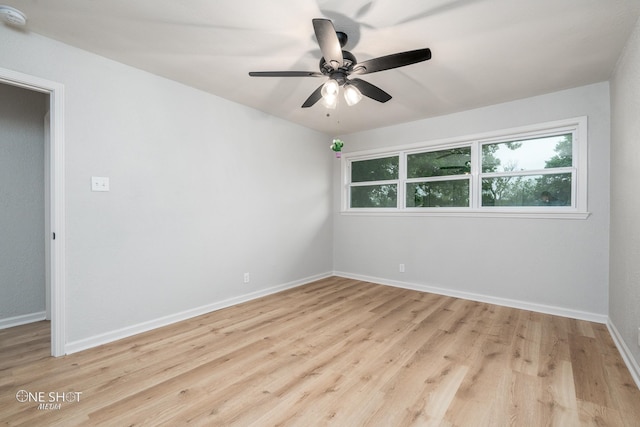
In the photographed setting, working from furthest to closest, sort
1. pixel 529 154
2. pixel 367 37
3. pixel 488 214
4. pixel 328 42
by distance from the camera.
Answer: pixel 488 214, pixel 529 154, pixel 367 37, pixel 328 42

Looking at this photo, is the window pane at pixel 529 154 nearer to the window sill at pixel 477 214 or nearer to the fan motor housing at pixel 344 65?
the window sill at pixel 477 214

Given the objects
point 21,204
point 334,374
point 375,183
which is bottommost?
point 334,374

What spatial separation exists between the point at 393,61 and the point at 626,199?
6.97 ft

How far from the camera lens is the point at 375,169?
4.82 metres

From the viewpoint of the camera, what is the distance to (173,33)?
2189 mm

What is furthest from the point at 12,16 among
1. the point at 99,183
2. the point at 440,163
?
the point at 440,163

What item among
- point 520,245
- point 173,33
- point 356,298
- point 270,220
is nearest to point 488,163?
point 520,245

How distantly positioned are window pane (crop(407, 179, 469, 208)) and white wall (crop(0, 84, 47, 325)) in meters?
4.51

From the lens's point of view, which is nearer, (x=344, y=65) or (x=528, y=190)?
(x=344, y=65)

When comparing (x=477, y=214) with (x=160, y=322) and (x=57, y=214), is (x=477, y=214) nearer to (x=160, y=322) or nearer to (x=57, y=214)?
(x=160, y=322)

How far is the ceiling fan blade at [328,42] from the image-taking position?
160 centimetres

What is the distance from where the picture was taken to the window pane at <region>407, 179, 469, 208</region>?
155 inches

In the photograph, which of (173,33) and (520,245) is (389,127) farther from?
(173,33)

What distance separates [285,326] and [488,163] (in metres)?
3.17
